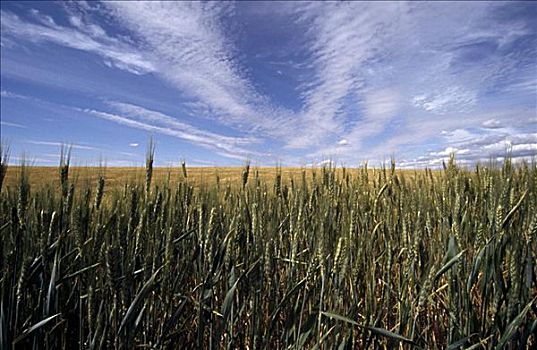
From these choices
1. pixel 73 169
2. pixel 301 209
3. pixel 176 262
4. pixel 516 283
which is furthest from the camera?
pixel 73 169

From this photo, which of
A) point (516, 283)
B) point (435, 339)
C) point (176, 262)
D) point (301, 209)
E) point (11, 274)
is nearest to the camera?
point (516, 283)

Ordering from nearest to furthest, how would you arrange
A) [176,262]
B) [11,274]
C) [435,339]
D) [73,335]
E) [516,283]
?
[516,283], [11,274], [73,335], [435,339], [176,262]

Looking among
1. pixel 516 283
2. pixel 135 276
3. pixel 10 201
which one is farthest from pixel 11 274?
pixel 516 283

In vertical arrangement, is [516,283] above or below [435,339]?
above

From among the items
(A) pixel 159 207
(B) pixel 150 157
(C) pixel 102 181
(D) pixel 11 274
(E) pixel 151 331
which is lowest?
(E) pixel 151 331

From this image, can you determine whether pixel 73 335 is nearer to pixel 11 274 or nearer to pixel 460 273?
pixel 11 274

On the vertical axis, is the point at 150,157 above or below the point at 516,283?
above

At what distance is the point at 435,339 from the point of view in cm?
189

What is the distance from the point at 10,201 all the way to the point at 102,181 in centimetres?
65

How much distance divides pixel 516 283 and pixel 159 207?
5.90ft

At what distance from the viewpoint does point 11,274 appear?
1535 mm

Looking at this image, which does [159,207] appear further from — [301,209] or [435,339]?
[435,339]


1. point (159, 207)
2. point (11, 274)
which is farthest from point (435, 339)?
point (11, 274)

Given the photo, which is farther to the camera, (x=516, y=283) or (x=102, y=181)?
(x=102, y=181)
